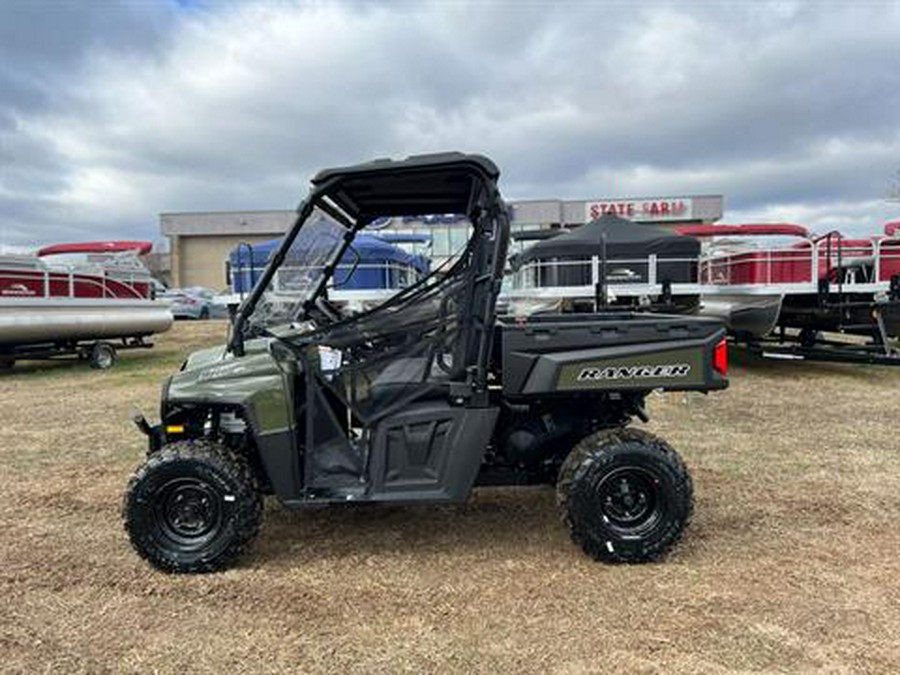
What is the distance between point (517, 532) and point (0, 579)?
2.51 metres

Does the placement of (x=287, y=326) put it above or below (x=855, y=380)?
above

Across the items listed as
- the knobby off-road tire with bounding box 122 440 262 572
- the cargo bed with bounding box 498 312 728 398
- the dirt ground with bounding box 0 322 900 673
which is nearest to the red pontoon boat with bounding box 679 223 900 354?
the dirt ground with bounding box 0 322 900 673

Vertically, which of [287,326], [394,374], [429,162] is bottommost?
[394,374]

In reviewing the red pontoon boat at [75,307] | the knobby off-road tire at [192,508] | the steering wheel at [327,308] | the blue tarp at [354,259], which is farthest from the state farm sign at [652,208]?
the knobby off-road tire at [192,508]

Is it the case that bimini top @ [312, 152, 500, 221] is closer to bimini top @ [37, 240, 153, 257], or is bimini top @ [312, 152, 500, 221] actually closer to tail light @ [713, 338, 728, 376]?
tail light @ [713, 338, 728, 376]

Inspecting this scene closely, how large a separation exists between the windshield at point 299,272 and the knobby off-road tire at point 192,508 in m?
0.73

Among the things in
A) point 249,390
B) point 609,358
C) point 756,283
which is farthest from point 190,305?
point 609,358

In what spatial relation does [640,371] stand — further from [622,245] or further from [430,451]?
[622,245]

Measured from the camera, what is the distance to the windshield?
3584 millimetres

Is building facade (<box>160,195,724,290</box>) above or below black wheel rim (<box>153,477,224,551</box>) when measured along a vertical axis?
above

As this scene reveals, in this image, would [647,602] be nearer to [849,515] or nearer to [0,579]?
[849,515]

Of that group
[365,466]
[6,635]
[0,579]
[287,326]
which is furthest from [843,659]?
[0,579]

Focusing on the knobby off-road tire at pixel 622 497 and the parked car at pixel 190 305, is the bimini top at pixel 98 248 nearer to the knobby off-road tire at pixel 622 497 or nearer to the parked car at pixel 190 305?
the parked car at pixel 190 305

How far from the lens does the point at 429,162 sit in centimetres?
329
